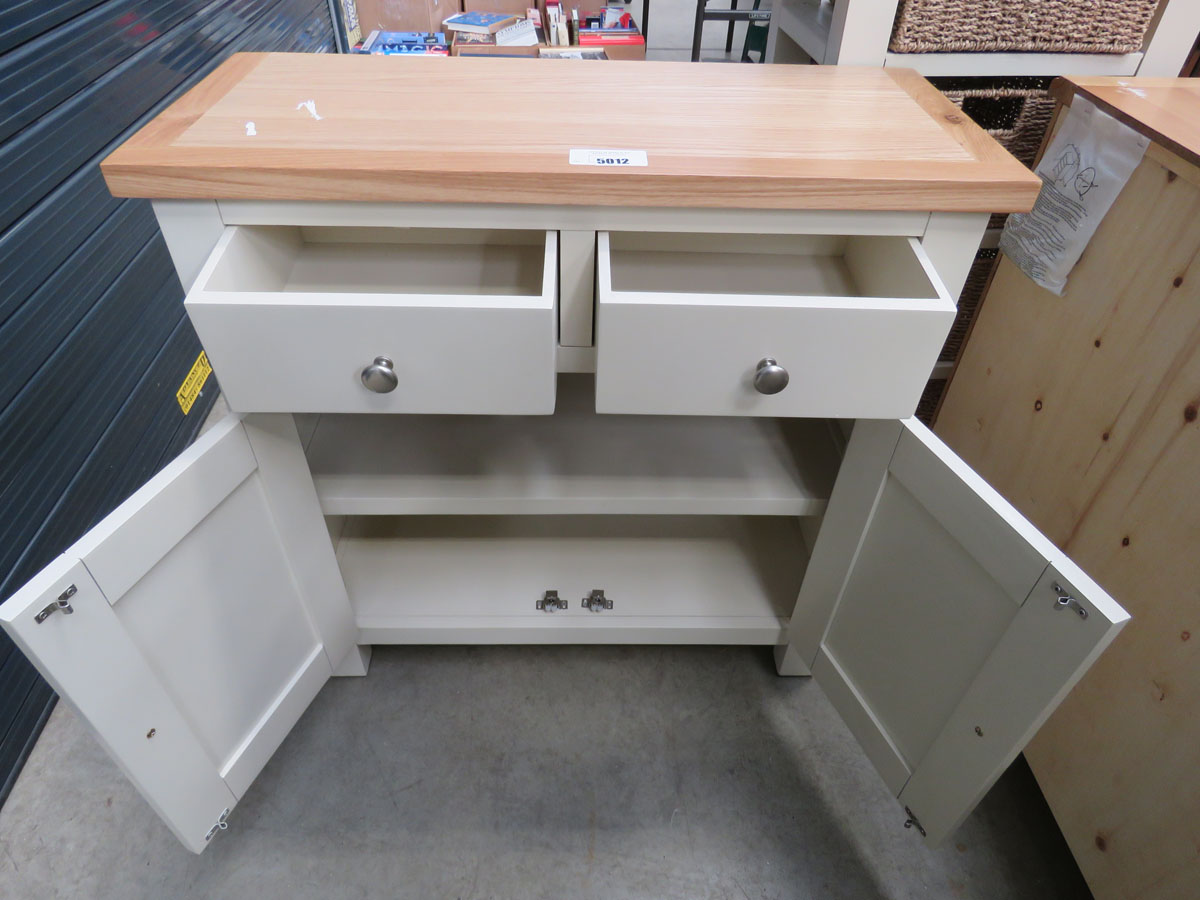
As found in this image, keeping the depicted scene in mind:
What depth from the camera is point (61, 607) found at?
525mm

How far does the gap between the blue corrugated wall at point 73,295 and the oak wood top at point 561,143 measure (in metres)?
0.42

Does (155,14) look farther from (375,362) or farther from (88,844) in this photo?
(88,844)

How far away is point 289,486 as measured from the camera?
2.61 feet

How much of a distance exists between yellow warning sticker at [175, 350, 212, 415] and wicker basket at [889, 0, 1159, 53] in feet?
4.17

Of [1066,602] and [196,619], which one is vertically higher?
[1066,602]

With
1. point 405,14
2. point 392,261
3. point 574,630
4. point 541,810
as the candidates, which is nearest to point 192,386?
A: point 392,261

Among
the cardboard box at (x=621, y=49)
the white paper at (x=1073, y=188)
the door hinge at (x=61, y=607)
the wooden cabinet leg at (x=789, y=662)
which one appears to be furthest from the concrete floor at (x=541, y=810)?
the cardboard box at (x=621, y=49)

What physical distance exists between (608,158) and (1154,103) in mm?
646

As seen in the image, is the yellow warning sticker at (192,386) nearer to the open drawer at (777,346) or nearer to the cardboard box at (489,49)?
the open drawer at (777,346)

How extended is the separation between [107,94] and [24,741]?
98 centimetres

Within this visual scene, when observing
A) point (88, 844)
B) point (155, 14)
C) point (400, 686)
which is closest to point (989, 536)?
point (400, 686)

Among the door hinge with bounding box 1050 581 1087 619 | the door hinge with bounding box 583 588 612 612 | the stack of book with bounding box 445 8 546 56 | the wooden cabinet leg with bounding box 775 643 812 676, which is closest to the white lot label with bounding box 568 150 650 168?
the door hinge with bounding box 1050 581 1087 619

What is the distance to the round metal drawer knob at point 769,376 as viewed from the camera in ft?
2.11

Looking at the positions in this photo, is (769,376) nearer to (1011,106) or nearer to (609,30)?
(1011,106)
